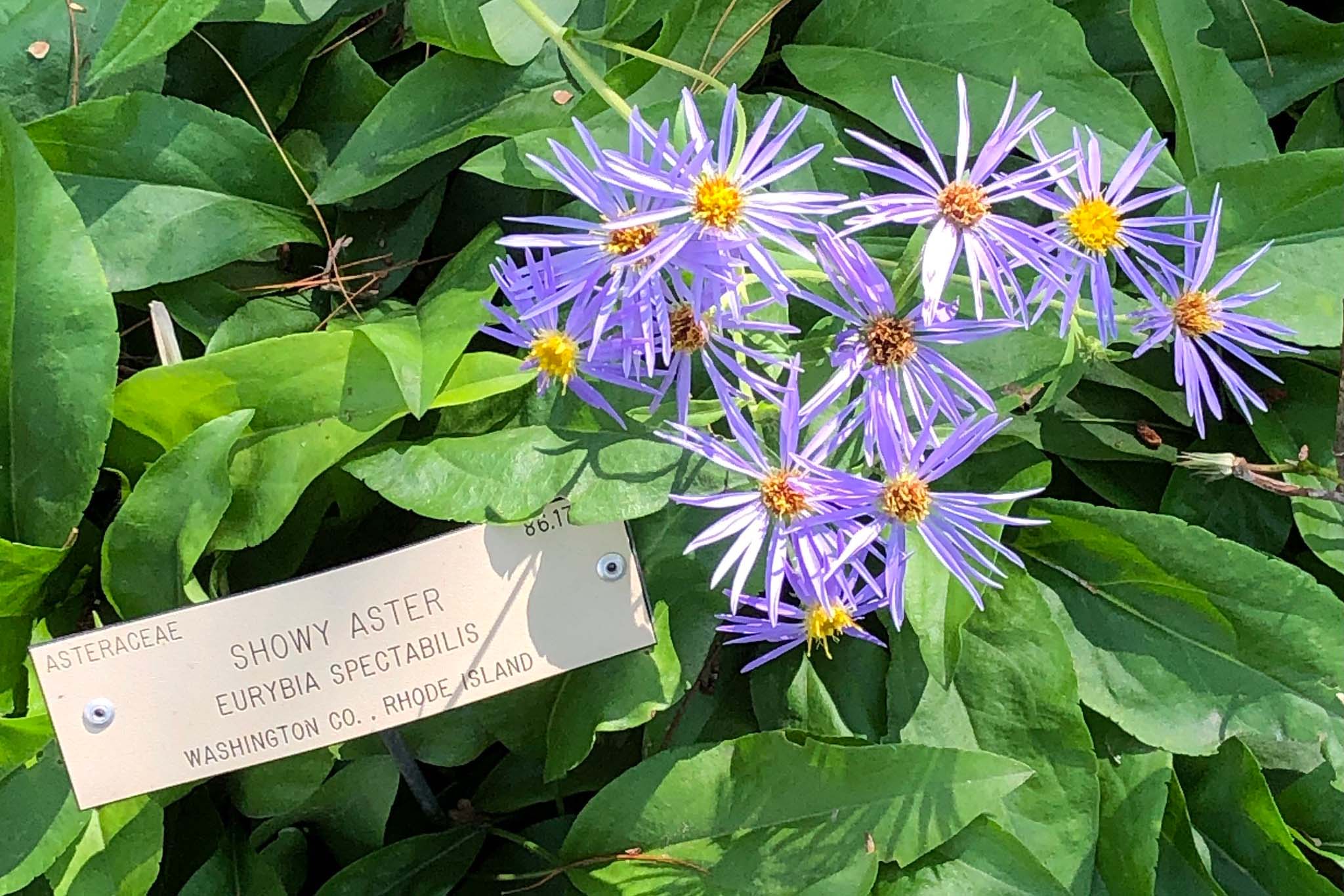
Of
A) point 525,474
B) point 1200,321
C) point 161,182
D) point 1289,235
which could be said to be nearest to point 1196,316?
point 1200,321

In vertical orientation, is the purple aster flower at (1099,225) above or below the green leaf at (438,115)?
below

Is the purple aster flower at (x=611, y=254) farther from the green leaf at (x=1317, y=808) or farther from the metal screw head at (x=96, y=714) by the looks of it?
the green leaf at (x=1317, y=808)

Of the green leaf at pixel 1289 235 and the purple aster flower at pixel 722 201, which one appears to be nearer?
the purple aster flower at pixel 722 201

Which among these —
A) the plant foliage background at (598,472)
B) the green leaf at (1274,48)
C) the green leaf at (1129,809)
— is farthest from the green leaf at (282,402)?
the green leaf at (1274,48)

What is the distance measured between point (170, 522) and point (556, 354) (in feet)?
0.70

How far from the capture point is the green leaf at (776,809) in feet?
1.91

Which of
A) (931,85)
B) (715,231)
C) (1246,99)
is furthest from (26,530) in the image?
(1246,99)

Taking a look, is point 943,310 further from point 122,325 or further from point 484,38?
point 122,325

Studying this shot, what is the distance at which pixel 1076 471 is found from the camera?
729 millimetres

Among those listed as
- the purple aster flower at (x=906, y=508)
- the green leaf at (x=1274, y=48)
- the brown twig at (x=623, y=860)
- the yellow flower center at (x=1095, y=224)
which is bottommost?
the brown twig at (x=623, y=860)

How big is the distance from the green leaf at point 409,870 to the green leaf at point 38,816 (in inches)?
5.9

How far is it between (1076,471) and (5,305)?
2.04 feet

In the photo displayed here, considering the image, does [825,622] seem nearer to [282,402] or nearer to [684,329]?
[684,329]

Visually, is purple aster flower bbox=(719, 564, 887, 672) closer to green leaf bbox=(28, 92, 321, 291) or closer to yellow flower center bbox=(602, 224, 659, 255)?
yellow flower center bbox=(602, 224, 659, 255)
